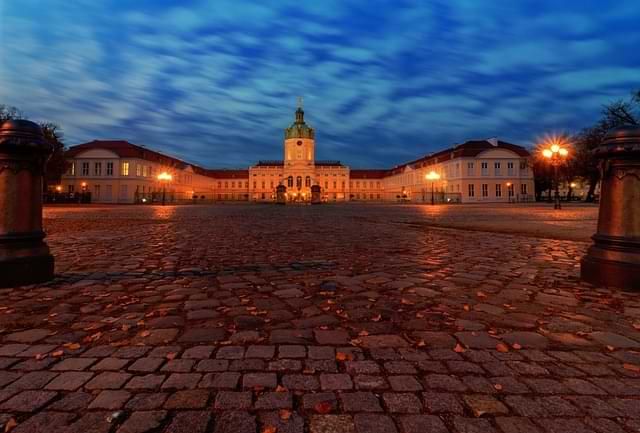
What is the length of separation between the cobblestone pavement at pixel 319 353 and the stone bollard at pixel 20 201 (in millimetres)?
310

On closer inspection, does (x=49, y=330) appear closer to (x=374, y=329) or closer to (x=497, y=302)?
(x=374, y=329)

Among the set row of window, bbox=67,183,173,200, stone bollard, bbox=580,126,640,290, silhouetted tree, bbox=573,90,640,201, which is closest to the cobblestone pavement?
stone bollard, bbox=580,126,640,290

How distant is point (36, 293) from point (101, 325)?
1629 millimetres

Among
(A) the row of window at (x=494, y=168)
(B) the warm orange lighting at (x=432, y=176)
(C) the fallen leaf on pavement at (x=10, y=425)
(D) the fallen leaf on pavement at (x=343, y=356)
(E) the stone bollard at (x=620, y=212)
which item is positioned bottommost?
(C) the fallen leaf on pavement at (x=10, y=425)

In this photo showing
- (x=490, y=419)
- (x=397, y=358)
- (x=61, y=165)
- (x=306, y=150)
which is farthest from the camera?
(x=306, y=150)

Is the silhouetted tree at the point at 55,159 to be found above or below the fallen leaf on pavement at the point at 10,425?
above

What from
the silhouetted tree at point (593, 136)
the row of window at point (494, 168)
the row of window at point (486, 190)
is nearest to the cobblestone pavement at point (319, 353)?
the silhouetted tree at point (593, 136)

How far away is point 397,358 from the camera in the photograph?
2484 mm

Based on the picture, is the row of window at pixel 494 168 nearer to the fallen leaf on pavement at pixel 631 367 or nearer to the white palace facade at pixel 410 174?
the white palace facade at pixel 410 174

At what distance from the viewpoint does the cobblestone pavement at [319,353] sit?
1824mm

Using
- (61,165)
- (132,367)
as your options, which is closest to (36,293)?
(132,367)

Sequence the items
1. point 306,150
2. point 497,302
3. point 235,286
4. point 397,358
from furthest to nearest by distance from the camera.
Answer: point 306,150 < point 235,286 < point 497,302 < point 397,358

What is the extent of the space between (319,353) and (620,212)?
405cm

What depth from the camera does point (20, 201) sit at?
4.39 meters
